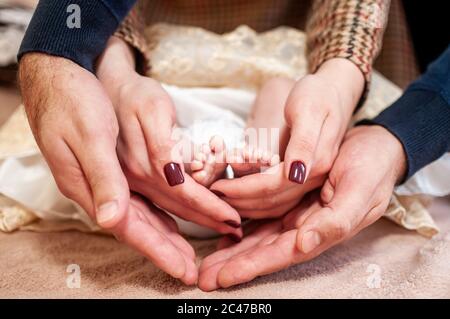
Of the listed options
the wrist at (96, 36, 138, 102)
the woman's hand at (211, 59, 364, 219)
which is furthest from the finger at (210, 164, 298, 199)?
the wrist at (96, 36, 138, 102)

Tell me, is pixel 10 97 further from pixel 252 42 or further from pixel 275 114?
pixel 275 114

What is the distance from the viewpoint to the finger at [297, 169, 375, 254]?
571mm

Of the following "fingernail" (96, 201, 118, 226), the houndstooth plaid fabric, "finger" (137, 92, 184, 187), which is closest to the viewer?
"fingernail" (96, 201, 118, 226)

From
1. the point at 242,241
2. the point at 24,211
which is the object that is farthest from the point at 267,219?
the point at 24,211


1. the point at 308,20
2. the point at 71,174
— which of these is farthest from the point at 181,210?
the point at 308,20

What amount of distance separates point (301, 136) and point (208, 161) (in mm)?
126

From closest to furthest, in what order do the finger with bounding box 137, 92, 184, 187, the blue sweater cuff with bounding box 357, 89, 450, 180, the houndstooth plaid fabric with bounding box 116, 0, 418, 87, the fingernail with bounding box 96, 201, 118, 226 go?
1. the fingernail with bounding box 96, 201, 118, 226
2. the finger with bounding box 137, 92, 184, 187
3. the blue sweater cuff with bounding box 357, 89, 450, 180
4. the houndstooth plaid fabric with bounding box 116, 0, 418, 87

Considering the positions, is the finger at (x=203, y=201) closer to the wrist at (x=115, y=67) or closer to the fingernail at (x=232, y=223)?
the fingernail at (x=232, y=223)

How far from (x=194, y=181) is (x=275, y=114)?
0.20m

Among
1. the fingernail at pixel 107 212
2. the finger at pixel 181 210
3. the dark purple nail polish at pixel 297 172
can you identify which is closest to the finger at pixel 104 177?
the fingernail at pixel 107 212

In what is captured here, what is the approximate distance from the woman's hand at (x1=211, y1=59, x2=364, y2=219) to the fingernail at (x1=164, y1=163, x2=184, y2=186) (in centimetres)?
6

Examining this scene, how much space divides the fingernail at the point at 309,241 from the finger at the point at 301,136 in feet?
0.23

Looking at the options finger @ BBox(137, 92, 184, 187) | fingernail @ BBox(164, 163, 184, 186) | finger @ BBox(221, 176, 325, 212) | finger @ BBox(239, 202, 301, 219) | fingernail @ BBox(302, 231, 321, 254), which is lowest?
finger @ BBox(239, 202, 301, 219)

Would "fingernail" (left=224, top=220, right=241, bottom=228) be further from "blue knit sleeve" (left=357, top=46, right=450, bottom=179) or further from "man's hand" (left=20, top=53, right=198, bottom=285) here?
"blue knit sleeve" (left=357, top=46, right=450, bottom=179)
